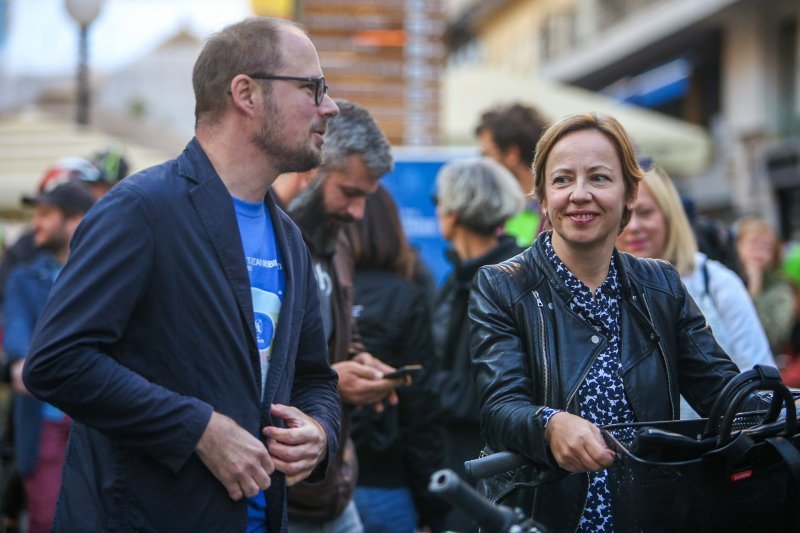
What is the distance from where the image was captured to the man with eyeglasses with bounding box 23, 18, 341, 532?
2.68 metres

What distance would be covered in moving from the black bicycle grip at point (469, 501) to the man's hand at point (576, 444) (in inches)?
13.9

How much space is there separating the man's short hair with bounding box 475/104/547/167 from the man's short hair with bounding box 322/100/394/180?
6.91ft

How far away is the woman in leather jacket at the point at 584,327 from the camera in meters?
2.94

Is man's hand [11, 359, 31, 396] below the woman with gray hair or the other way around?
below

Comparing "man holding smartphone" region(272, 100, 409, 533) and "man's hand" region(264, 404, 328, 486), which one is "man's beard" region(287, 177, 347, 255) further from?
"man's hand" region(264, 404, 328, 486)

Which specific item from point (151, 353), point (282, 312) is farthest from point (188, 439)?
point (282, 312)

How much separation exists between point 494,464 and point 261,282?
0.78m

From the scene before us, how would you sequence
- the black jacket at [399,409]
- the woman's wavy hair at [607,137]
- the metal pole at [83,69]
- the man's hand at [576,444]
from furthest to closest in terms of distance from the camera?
the metal pole at [83,69], the black jacket at [399,409], the woman's wavy hair at [607,137], the man's hand at [576,444]

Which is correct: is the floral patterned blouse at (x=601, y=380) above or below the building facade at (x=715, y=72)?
below

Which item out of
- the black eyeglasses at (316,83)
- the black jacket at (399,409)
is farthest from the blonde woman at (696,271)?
the black eyeglasses at (316,83)

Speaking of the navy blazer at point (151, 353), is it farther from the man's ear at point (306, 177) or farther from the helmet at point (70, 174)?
the helmet at point (70, 174)

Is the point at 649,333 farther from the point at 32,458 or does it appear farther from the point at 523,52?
the point at 523,52

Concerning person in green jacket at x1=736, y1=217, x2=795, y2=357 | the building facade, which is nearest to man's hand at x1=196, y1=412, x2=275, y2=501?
person in green jacket at x1=736, y1=217, x2=795, y2=357

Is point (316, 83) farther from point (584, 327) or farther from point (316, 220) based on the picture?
point (316, 220)
